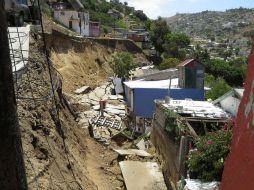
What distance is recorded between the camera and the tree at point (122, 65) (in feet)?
149

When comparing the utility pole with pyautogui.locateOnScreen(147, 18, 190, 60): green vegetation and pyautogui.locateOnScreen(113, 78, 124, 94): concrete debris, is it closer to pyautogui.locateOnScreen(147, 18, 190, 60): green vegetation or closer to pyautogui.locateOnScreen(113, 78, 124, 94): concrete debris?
pyautogui.locateOnScreen(113, 78, 124, 94): concrete debris

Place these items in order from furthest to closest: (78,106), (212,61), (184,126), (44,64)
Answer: (212,61) < (78,106) < (44,64) < (184,126)

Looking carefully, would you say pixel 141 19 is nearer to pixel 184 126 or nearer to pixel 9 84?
pixel 184 126

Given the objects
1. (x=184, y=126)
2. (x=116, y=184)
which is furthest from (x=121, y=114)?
(x=184, y=126)

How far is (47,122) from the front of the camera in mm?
17016

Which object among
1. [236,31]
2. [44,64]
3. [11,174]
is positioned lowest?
[236,31]

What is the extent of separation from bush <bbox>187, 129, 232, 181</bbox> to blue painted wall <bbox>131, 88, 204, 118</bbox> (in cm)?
1739

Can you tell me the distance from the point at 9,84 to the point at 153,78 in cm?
3451

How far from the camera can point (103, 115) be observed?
1129 inches

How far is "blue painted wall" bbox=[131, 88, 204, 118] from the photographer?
104 ft

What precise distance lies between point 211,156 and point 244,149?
398 inches

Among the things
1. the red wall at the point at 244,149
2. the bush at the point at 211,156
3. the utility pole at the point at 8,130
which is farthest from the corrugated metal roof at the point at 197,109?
the red wall at the point at 244,149

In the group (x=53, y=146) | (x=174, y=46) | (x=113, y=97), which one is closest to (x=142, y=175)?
(x=53, y=146)

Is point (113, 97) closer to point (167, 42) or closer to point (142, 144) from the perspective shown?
point (142, 144)
